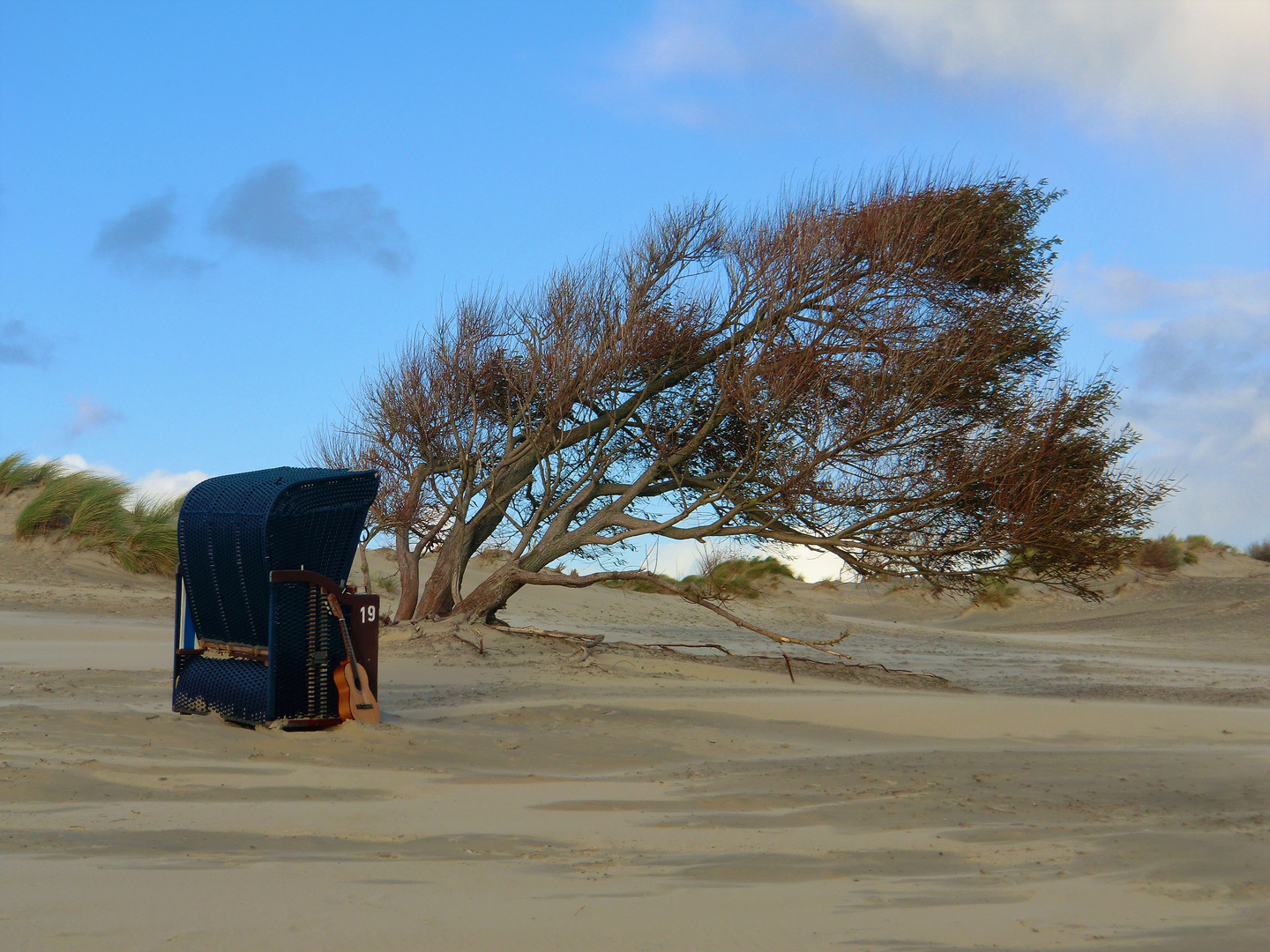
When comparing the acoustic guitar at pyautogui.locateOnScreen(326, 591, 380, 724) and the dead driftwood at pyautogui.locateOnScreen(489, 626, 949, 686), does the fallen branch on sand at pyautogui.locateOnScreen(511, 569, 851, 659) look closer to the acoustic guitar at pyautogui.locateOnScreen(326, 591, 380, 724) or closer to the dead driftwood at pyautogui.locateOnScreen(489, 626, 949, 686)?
the dead driftwood at pyautogui.locateOnScreen(489, 626, 949, 686)

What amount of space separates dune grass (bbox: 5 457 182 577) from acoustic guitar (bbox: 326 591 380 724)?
15270 mm

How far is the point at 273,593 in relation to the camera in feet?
24.0

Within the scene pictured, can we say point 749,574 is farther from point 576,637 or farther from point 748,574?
point 576,637

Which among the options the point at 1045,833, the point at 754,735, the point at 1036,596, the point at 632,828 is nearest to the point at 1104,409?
the point at 754,735

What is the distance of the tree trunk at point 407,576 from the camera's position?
16.2 meters

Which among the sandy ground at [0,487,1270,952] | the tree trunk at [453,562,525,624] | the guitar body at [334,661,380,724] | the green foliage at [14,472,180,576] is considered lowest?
the sandy ground at [0,487,1270,952]

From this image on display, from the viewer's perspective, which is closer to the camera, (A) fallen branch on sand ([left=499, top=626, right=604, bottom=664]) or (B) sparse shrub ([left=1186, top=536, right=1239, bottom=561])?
(A) fallen branch on sand ([left=499, top=626, right=604, bottom=664])

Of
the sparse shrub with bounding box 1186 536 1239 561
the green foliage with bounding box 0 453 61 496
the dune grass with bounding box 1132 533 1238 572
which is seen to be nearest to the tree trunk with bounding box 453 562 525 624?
the green foliage with bounding box 0 453 61 496

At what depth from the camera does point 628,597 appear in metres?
29.8

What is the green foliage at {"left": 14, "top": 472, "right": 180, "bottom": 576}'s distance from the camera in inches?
830

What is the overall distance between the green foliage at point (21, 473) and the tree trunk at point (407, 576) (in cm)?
1188

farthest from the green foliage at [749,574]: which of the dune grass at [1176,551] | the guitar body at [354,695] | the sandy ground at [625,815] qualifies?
the guitar body at [354,695]

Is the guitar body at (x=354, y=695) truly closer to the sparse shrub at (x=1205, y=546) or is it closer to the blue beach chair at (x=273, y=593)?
the blue beach chair at (x=273, y=593)

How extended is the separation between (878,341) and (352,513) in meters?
8.07
